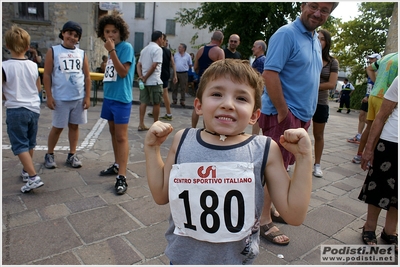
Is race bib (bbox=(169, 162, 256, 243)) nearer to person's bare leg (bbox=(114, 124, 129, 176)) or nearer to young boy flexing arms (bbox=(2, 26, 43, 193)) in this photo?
person's bare leg (bbox=(114, 124, 129, 176))

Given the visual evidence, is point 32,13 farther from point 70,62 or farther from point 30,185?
point 30,185

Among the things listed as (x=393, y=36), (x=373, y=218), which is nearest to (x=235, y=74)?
(x=373, y=218)

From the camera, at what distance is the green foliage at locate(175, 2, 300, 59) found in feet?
50.1

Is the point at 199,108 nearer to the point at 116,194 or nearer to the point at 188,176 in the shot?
the point at 188,176

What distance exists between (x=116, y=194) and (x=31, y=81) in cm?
146

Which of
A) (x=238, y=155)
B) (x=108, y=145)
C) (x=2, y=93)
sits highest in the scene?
(x=238, y=155)

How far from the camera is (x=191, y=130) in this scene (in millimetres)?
1370

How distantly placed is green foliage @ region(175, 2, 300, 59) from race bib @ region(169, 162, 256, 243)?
49.6 feet

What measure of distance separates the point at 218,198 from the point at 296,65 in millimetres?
A: 1480

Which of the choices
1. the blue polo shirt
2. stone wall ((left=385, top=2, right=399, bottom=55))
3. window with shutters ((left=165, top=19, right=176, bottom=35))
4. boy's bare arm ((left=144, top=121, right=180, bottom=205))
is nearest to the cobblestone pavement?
boy's bare arm ((left=144, top=121, right=180, bottom=205))

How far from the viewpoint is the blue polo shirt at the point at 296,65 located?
7.45 ft

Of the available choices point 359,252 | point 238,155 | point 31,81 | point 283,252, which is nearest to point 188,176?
point 238,155

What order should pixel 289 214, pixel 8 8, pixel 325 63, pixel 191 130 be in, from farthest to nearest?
pixel 8 8 < pixel 325 63 < pixel 191 130 < pixel 289 214

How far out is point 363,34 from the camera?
28031 millimetres
